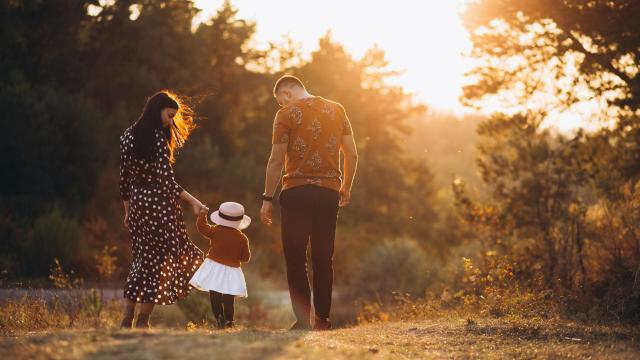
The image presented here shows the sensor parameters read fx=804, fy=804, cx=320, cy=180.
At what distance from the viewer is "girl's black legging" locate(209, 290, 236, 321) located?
25.0 feet

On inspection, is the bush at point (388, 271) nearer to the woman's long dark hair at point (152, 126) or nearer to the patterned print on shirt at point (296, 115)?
the patterned print on shirt at point (296, 115)

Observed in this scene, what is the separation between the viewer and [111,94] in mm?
24578

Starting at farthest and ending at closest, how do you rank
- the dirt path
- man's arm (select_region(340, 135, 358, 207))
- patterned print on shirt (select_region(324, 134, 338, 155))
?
1. man's arm (select_region(340, 135, 358, 207))
2. patterned print on shirt (select_region(324, 134, 338, 155))
3. the dirt path

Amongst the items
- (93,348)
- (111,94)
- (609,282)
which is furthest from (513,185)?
(111,94)

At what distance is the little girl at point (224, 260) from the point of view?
7477mm

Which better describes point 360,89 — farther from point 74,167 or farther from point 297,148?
point 297,148

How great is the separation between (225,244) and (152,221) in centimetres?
92

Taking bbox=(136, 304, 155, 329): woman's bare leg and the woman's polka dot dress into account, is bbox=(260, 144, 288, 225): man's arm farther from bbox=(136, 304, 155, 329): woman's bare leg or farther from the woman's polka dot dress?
bbox=(136, 304, 155, 329): woman's bare leg

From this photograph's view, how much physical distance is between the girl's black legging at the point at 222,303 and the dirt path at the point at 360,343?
1.13 metres

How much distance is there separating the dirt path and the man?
1.80 ft

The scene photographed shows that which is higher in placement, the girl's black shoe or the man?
the man

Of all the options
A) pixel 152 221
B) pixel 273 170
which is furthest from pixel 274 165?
pixel 152 221

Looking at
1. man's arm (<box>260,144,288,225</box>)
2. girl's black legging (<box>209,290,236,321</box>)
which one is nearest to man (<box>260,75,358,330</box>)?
man's arm (<box>260,144,288,225</box>)

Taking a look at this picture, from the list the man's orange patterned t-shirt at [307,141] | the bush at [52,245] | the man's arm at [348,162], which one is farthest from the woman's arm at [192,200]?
the bush at [52,245]
